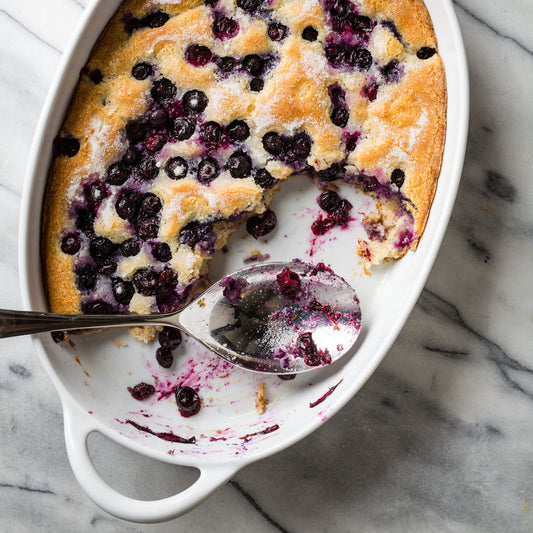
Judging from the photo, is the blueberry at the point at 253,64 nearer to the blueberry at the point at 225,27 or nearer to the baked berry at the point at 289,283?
the blueberry at the point at 225,27

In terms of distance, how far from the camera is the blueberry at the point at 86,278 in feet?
6.61

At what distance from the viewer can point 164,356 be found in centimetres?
219

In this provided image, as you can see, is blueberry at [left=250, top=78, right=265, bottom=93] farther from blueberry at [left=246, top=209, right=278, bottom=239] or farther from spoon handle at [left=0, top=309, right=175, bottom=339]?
spoon handle at [left=0, top=309, right=175, bottom=339]

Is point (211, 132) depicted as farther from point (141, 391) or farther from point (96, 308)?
point (141, 391)

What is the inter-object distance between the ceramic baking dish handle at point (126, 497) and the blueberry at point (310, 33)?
1.57 meters

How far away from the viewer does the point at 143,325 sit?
6.74ft

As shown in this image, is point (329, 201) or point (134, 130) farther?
point (329, 201)

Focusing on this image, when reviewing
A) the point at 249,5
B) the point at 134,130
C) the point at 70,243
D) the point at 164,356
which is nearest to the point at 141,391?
the point at 164,356

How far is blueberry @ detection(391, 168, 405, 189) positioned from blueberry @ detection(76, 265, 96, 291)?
1.17m

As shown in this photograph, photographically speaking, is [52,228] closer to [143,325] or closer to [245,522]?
[143,325]

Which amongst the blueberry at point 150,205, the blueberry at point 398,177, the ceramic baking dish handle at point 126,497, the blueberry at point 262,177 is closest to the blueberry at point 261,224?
the blueberry at point 262,177

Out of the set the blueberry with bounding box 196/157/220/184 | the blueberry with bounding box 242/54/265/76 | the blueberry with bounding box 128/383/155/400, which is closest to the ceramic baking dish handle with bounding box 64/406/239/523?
the blueberry with bounding box 128/383/155/400

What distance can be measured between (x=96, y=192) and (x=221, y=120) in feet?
1.71

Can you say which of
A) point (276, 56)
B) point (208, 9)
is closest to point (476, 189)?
point (276, 56)
